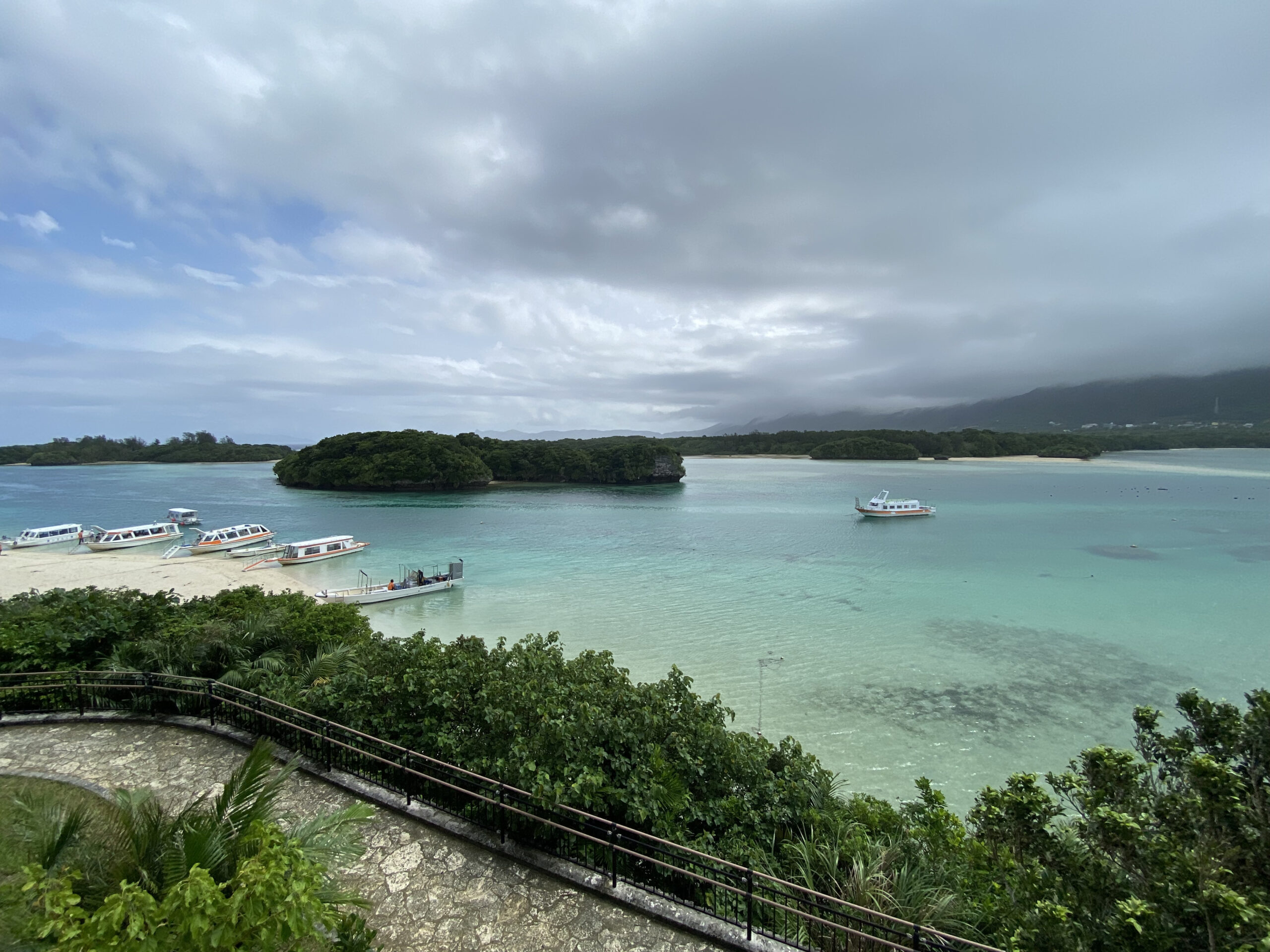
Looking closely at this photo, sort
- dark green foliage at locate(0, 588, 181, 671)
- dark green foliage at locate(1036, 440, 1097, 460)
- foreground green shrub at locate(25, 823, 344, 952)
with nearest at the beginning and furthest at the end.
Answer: foreground green shrub at locate(25, 823, 344, 952) → dark green foliage at locate(0, 588, 181, 671) → dark green foliage at locate(1036, 440, 1097, 460)

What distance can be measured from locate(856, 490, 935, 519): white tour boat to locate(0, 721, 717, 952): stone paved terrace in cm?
5508

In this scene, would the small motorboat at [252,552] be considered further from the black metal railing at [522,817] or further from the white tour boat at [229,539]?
the black metal railing at [522,817]

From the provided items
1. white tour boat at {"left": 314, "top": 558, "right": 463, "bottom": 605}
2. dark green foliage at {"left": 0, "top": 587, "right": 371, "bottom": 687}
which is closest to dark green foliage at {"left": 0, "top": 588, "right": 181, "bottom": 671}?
dark green foliage at {"left": 0, "top": 587, "right": 371, "bottom": 687}

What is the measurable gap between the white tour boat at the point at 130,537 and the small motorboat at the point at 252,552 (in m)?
9.19

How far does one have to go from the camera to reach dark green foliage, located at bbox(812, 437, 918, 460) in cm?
15500

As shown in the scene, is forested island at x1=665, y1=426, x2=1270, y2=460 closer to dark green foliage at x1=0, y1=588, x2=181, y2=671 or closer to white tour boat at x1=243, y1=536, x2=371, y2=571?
white tour boat at x1=243, y1=536, x2=371, y2=571

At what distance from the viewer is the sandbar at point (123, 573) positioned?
27188 millimetres

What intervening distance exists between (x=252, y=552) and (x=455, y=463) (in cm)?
4582

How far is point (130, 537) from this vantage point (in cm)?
4031

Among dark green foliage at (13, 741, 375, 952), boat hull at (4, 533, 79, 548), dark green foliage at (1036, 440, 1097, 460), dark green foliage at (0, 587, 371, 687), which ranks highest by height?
dark green foliage at (13, 741, 375, 952)

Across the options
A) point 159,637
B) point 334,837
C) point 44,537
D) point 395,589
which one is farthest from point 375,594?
point 44,537

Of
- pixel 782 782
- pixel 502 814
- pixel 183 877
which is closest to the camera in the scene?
pixel 183 877

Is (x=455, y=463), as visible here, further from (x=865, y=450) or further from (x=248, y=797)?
(x=865, y=450)

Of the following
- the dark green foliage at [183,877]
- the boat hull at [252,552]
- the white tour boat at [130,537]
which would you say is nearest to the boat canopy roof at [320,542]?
the boat hull at [252,552]
